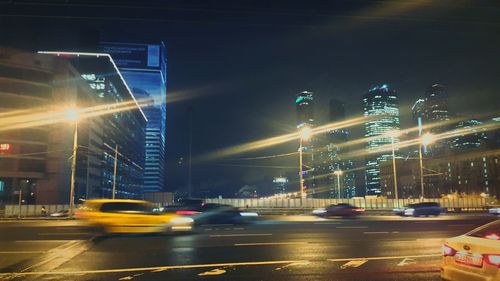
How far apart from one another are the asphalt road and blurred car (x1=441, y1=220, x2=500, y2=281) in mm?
2140

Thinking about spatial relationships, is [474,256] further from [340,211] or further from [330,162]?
[330,162]

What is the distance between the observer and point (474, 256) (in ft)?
20.4

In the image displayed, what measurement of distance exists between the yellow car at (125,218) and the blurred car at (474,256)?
12.8 meters

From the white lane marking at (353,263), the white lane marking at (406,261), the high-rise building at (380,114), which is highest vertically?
the high-rise building at (380,114)

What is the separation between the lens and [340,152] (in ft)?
482

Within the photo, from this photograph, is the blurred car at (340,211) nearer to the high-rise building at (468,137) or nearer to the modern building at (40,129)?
the modern building at (40,129)

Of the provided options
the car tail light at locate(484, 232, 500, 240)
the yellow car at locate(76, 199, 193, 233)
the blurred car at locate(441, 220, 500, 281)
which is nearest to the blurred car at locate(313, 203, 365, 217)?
the yellow car at locate(76, 199, 193, 233)

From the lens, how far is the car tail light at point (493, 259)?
230 inches

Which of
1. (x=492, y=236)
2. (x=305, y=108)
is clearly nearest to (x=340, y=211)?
(x=492, y=236)

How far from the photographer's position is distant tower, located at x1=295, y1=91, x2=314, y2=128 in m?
112

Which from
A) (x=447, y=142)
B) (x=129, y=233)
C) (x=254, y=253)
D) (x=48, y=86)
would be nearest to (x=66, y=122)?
(x=48, y=86)

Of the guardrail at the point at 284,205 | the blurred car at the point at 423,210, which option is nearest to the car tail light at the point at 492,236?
the blurred car at the point at 423,210

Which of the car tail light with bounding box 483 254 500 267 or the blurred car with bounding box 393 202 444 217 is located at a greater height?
the car tail light with bounding box 483 254 500 267

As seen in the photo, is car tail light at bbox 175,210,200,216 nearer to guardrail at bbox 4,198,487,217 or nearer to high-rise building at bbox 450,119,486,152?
guardrail at bbox 4,198,487,217
